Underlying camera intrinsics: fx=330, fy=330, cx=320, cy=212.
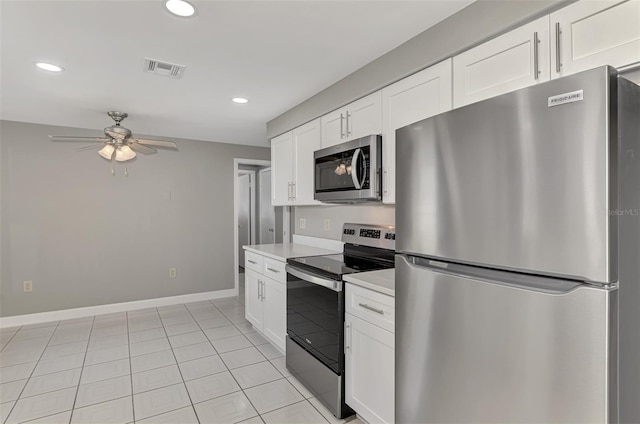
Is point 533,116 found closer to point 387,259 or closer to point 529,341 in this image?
point 529,341

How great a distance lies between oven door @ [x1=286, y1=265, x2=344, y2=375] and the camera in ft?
6.65

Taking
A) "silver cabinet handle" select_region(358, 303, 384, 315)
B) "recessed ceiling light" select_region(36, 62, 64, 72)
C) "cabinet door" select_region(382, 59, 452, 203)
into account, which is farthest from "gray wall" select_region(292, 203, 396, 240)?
"recessed ceiling light" select_region(36, 62, 64, 72)

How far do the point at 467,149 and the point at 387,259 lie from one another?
4.71ft

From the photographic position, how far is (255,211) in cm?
682

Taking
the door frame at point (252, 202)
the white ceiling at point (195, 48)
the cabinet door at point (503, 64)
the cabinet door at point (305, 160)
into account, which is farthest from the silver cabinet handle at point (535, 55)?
the door frame at point (252, 202)

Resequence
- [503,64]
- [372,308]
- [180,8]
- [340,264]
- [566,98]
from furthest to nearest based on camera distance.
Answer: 1. [340,264]
2. [372,308]
3. [180,8]
4. [503,64]
5. [566,98]

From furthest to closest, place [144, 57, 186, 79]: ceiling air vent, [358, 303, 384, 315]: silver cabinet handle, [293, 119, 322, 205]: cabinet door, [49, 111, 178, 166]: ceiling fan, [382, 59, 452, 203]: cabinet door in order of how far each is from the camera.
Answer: [49, 111, 178, 166]: ceiling fan < [293, 119, 322, 205]: cabinet door < [144, 57, 186, 79]: ceiling air vent < [382, 59, 452, 203]: cabinet door < [358, 303, 384, 315]: silver cabinet handle

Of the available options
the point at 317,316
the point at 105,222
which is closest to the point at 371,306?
the point at 317,316

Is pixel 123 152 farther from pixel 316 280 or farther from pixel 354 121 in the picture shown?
pixel 316 280

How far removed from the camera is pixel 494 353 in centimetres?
101

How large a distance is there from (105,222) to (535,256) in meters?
4.60

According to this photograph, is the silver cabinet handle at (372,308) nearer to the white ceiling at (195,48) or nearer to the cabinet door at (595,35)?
the cabinet door at (595,35)

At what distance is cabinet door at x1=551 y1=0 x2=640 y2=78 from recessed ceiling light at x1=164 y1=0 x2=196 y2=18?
1.65 metres

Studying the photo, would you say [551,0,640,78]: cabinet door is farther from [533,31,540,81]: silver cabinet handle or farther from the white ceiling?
the white ceiling
